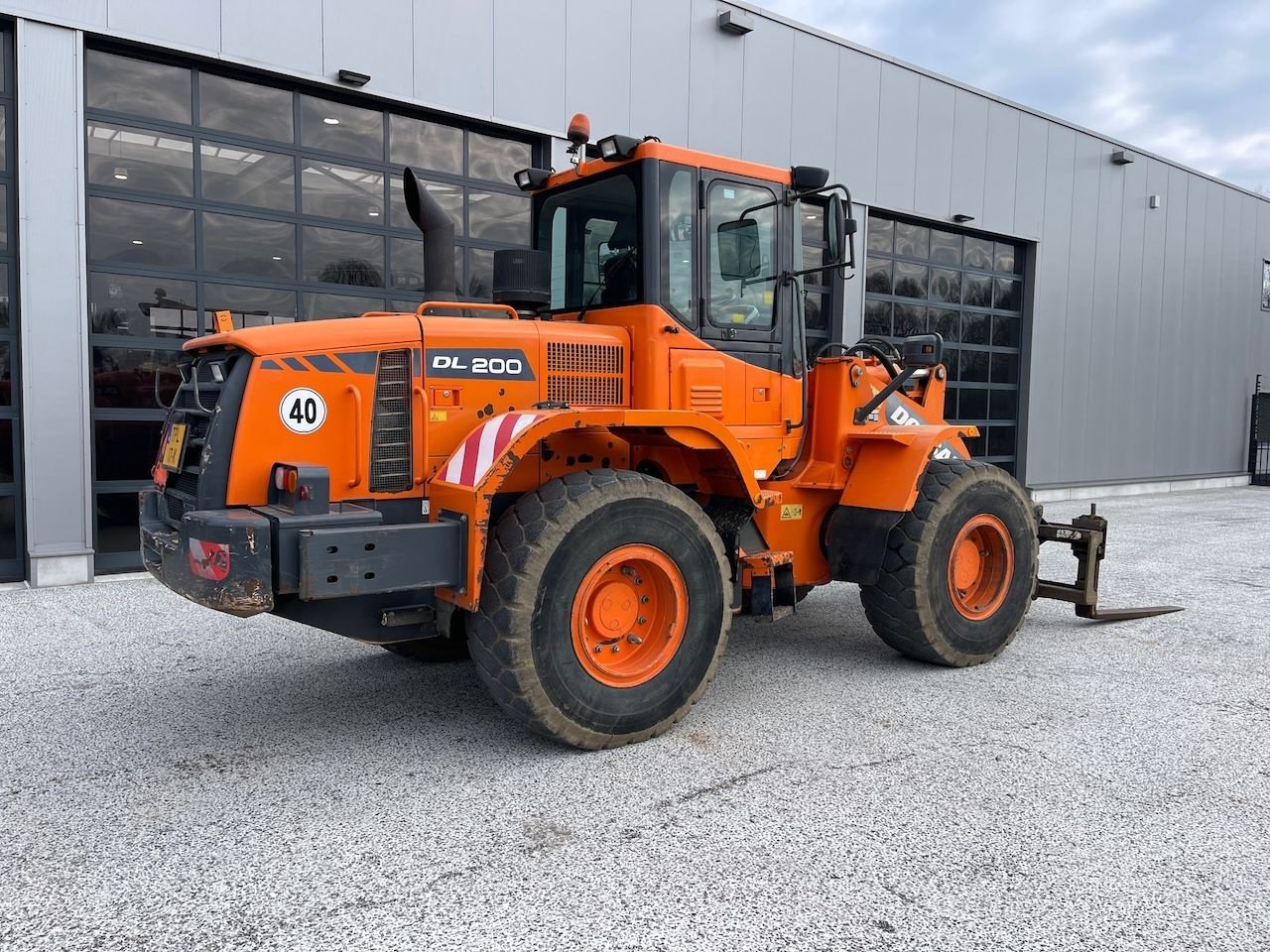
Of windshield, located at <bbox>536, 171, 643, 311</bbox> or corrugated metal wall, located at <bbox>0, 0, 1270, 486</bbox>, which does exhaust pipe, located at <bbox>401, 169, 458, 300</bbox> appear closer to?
windshield, located at <bbox>536, 171, 643, 311</bbox>

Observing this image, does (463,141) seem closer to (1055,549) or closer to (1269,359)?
(1055,549)

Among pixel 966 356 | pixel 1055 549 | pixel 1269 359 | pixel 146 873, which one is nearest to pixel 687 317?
pixel 146 873

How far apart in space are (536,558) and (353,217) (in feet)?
20.4

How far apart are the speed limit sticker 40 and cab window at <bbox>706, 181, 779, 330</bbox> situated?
1966 millimetres

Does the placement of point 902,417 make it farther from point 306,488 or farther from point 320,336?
point 306,488

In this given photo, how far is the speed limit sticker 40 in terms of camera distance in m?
3.72

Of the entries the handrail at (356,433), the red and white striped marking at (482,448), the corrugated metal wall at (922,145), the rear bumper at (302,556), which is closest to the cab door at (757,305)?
the red and white striped marking at (482,448)

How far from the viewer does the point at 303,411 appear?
3.75 meters

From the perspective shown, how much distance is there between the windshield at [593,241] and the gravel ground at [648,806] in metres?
2.14

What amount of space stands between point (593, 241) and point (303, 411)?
6.10ft

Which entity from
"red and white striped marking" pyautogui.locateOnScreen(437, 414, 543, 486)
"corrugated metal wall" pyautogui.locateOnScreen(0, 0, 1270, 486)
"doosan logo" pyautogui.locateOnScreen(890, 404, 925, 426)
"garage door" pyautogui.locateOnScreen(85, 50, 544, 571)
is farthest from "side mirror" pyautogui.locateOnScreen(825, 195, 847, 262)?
"corrugated metal wall" pyautogui.locateOnScreen(0, 0, 1270, 486)

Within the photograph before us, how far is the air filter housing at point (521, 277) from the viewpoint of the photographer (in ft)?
15.2

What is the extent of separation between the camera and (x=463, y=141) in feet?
30.3

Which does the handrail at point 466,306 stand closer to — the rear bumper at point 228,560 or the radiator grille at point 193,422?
the radiator grille at point 193,422
